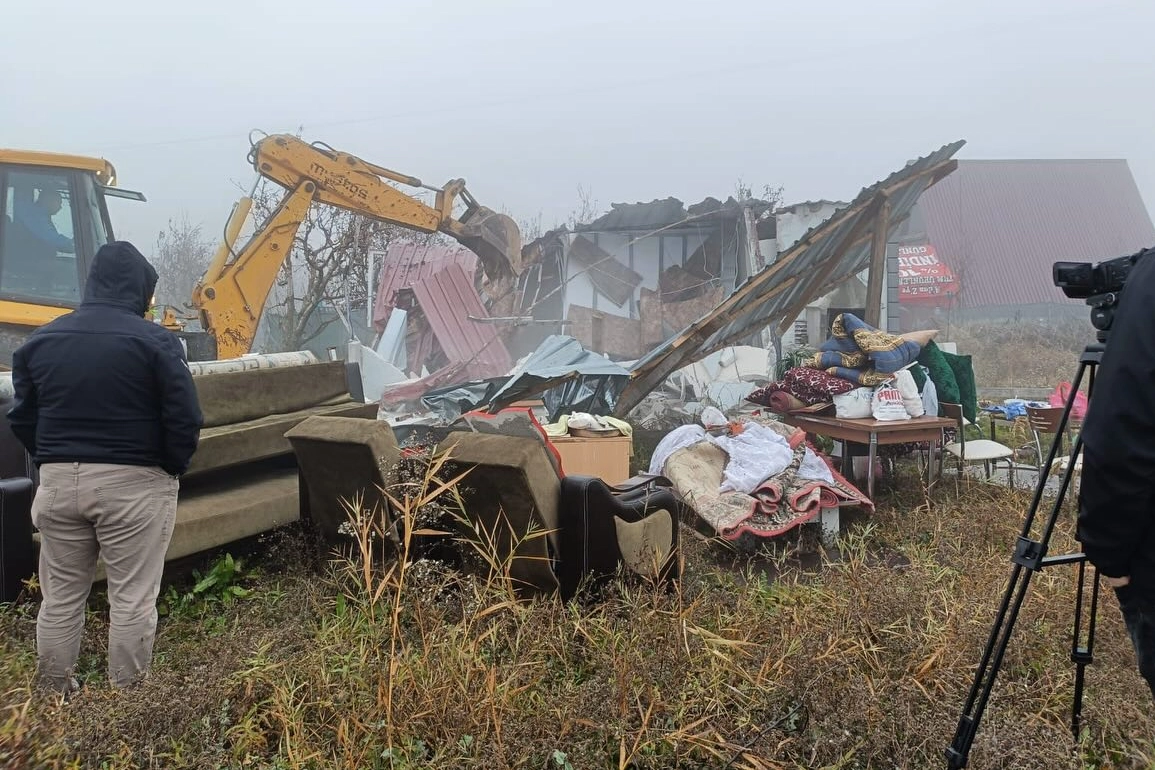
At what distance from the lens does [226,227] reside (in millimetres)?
7945

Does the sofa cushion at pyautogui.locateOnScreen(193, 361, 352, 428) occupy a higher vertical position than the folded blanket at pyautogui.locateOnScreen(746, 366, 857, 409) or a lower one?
higher

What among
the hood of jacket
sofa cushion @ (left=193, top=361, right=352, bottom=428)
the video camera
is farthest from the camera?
sofa cushion @ (left=193, top=361, right=352, bottom=428)

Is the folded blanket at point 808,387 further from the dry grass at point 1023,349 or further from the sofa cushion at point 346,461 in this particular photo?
the dry grass at point 1023,349

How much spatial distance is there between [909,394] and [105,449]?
545 centimetres

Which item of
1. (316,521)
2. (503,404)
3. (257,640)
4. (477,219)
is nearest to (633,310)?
(477,219)

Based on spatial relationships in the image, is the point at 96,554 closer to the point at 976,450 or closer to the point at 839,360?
the point at 839,360

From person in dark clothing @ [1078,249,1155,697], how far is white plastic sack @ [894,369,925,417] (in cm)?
429

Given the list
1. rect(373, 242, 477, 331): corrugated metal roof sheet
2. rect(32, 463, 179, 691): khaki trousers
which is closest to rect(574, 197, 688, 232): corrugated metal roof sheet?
rect(373, 242, 477, 331): corrugated metal roof sheet

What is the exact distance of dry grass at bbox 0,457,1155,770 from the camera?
2.14m

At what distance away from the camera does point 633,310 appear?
14.0 metres

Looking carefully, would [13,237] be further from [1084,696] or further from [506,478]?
[1084,696]

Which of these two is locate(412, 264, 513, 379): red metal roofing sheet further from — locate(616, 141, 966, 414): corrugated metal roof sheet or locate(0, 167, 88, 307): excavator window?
locate(0, 167, 88, 307): excavator window

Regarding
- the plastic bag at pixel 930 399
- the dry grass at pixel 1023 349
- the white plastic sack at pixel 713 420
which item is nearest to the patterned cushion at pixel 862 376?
the plastic bag at pixel 930 399

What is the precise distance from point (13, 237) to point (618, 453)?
5.72 metres
